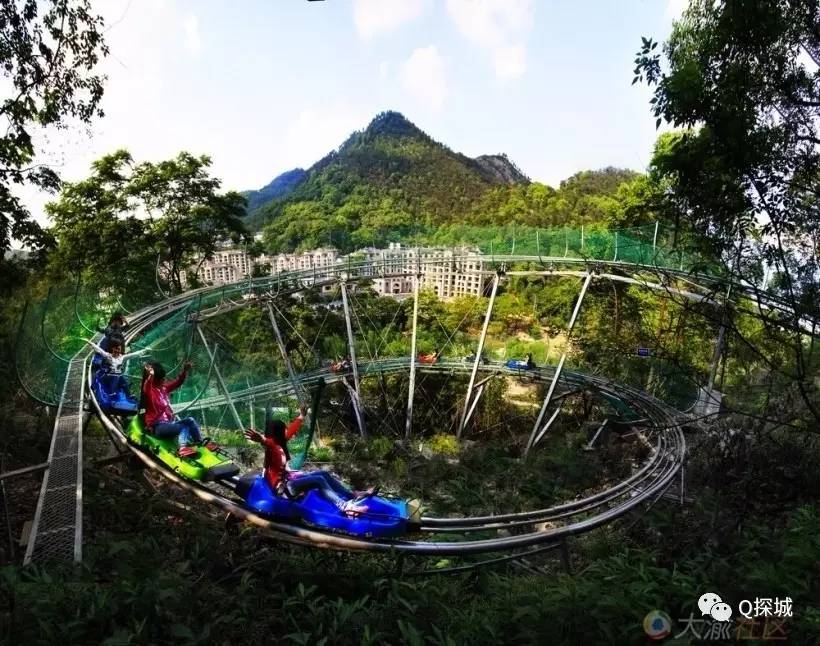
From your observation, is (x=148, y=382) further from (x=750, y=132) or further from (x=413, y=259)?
(x=413, y=259)

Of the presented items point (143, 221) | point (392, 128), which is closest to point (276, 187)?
point (392, 128)

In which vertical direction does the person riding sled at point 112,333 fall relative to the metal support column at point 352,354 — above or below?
above

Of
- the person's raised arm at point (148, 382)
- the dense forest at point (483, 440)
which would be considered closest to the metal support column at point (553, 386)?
the dense forest at point (483, 440)

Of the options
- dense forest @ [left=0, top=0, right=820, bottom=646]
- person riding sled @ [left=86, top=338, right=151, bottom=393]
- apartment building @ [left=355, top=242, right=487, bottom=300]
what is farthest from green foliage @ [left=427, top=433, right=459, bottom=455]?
person riding sled @ [left=86, top=338, right=151, bottom=393]

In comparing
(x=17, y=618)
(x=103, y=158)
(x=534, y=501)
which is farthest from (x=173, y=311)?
(x=17, y=618)
